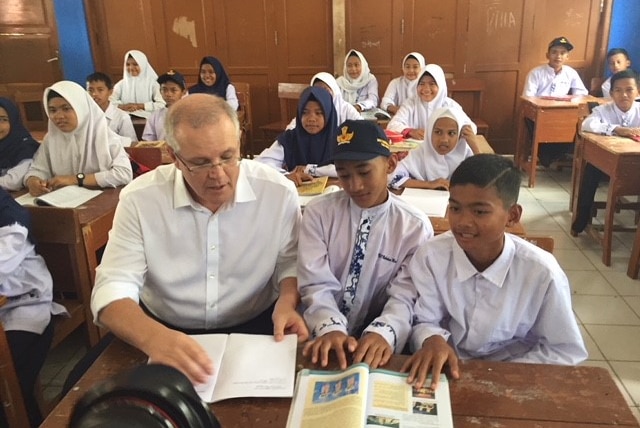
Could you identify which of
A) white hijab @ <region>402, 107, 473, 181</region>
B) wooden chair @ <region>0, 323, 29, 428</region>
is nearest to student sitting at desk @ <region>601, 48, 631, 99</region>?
white hijab @ <region>402, 107, 473, 181</region>

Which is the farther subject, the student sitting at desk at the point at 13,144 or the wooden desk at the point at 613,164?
the wooden desk at the point at 613,164

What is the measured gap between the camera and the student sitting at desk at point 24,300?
74.7 inches

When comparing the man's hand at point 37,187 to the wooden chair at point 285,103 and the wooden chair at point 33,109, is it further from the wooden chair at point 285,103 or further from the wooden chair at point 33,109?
the wooden chair at point 285,103

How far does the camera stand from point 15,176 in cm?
292

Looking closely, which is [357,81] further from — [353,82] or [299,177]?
[299,177]

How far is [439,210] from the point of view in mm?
2361

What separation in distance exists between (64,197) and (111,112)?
228cm

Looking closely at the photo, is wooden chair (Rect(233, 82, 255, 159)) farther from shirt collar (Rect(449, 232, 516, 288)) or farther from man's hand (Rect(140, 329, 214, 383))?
man's hand (Rect(140, 329, 214, 383))

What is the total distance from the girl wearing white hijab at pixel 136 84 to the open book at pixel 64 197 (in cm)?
377

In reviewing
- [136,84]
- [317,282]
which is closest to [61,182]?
[317,282]

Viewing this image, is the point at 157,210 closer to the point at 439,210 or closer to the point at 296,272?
the point at 296,272

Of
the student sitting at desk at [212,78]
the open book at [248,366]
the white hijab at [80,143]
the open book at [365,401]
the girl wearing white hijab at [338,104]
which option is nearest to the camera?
the open book at [365,401]

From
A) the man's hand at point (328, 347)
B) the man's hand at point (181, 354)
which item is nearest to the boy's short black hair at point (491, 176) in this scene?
the man's hand at point (328, 347)

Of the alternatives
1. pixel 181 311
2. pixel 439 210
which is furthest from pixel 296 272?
pixel 439 210
